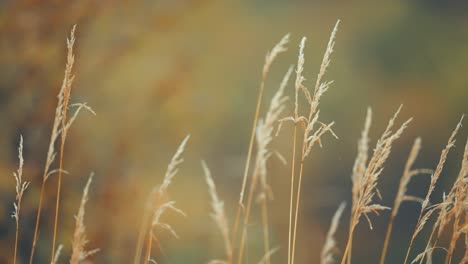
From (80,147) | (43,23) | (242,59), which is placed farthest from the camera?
(242,59)

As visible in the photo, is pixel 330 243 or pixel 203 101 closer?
pixel 330 243

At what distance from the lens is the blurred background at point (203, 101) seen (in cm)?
445

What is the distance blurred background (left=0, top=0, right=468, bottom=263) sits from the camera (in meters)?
4.45

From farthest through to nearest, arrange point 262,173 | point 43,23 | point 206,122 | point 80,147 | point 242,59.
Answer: point 242,59 < point 206,122 < point 80,147 < point 43,23 < point 262,173

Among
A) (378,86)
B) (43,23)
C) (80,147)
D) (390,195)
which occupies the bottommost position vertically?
(390,195)

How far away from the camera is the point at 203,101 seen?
6.41 meters

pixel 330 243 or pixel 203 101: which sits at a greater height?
pixel 203 101

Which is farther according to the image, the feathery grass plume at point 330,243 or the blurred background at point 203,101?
the blurred background at point 203,101

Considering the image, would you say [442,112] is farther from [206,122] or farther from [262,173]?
[262,173]

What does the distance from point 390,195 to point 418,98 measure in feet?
4.69

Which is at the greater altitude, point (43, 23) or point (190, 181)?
point (43, 23)

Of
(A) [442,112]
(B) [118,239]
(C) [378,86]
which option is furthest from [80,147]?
(A) [442,112]

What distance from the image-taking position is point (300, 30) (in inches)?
294

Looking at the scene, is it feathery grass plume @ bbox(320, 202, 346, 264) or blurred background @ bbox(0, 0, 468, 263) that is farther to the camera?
blurred background @ bbox(0, 0, 468, 263)
